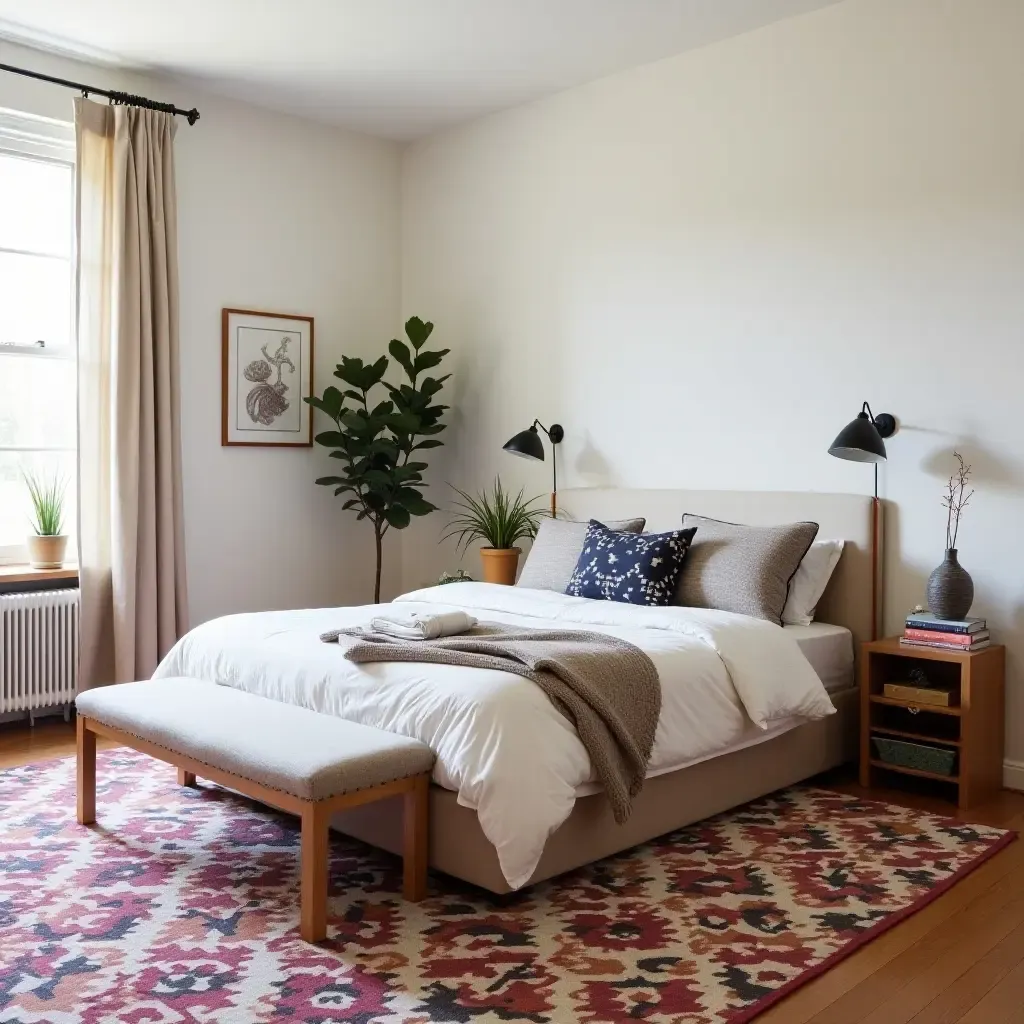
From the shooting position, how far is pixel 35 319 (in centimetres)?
485

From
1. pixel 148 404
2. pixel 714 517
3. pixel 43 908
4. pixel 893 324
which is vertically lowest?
pixel 43 908

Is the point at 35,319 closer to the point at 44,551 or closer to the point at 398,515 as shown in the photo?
the point at 44,551

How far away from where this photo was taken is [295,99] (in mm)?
5305

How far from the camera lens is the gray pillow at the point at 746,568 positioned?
12.9 ft

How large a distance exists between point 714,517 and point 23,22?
344 cm

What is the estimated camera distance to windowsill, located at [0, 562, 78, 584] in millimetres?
4590

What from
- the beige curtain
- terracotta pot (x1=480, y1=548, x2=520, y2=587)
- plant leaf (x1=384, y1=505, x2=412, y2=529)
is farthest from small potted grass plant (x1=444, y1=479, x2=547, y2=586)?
the beige curtain

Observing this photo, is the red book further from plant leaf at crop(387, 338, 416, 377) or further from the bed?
plant leaf at crop(387, 338, 416, 377)

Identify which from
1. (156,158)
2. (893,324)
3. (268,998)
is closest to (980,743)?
(893,324)

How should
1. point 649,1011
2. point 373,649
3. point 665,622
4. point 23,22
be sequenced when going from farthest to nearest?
point 23,22
point 665,622
point 373,649
point 649,1011

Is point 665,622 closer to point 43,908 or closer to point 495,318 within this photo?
point 43,908

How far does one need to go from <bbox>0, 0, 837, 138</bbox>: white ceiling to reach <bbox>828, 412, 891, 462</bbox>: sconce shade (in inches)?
65.2

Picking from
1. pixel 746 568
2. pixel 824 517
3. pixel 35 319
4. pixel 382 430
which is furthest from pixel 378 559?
pixel 824 517

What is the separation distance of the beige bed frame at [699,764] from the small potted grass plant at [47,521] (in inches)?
89.8
